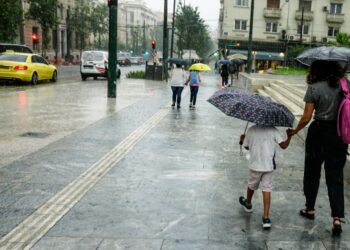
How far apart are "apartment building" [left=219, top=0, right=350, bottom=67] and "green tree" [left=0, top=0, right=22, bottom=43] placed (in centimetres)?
2838

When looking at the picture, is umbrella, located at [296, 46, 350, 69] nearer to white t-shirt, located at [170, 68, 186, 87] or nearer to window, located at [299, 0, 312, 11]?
white t-shirt, located at [170, 68, 186, 87]

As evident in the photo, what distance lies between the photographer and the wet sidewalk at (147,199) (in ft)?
12.9

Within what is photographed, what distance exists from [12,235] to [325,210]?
323cm

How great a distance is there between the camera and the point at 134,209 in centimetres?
466

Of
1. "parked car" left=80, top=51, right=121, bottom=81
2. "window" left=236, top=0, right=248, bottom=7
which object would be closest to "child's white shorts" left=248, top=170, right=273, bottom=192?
"parked car" left=80, top=51, right=121, bottom=81

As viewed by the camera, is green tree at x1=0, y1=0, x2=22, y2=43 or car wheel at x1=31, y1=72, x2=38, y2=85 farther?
green tree at x1=0, y1=0, x2=22, y2=43

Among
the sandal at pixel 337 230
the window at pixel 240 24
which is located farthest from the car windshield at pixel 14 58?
the window at pixel 240 24

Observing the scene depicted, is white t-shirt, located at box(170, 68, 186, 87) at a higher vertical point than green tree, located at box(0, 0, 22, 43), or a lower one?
lower

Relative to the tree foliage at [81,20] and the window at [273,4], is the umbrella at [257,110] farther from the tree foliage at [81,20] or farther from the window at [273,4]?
the tree foliage at [81,20]

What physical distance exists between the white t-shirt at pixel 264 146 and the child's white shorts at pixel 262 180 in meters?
0.09

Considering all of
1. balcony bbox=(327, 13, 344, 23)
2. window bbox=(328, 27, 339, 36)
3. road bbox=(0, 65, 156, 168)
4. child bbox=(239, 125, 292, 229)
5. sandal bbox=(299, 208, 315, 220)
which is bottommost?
road bbox=(0, 65, 156, 168)

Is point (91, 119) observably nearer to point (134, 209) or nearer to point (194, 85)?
point (194, 85)

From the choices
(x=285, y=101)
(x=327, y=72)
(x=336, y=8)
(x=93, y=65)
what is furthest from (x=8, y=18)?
(x=336, y=8)

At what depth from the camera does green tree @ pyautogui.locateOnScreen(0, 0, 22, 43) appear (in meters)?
28.9
